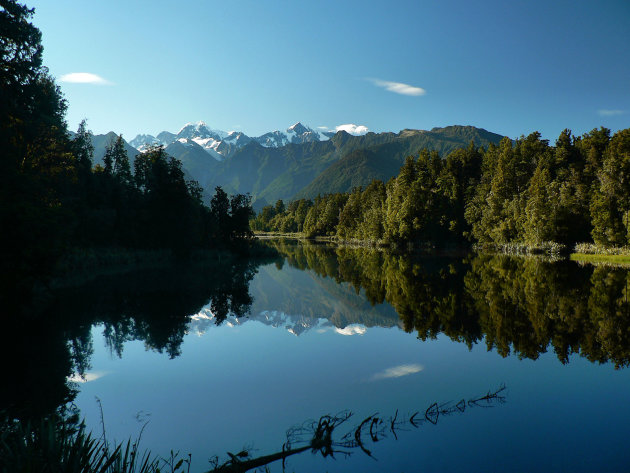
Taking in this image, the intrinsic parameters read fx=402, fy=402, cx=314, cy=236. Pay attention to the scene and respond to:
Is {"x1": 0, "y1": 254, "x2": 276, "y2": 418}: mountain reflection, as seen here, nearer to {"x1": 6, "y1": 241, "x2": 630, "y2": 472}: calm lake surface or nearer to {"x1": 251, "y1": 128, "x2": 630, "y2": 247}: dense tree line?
{"x1": 6, "y1": 241, "x2": 630, "y2": 472}: calm lake surface

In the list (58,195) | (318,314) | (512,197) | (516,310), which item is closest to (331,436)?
(318,314)

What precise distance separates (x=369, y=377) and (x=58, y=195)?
3944 cm

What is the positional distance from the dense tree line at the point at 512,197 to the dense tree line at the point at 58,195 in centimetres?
4254

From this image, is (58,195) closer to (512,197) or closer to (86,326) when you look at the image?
(86,326)

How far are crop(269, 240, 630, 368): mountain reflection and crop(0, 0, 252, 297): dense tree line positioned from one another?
15250mm

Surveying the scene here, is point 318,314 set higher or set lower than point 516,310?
lower

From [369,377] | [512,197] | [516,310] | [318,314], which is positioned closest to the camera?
[369,377]

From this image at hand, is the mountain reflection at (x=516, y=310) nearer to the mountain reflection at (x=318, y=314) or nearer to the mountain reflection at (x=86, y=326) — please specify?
the mountain reflection at (x=318, y=314)

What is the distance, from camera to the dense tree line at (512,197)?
195 ft

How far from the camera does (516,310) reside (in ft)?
68.2

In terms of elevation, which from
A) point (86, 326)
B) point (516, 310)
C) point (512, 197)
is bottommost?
point (86, 326)

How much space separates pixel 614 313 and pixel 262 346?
17.1 m

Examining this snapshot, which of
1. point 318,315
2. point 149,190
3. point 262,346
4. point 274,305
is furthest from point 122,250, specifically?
point 262,346

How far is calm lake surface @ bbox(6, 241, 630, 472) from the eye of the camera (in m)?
7.96
